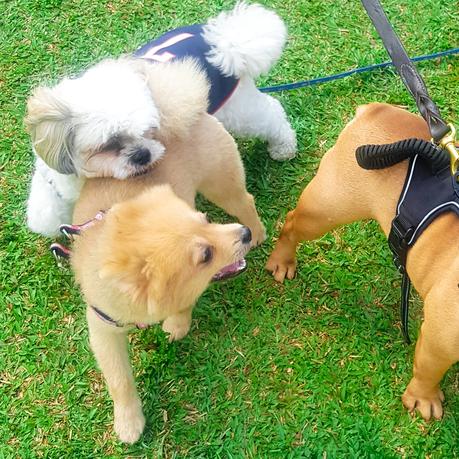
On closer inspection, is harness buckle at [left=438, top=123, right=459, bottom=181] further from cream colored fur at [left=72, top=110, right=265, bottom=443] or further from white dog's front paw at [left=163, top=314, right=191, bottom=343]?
white dog's front paw at [left=163, top=314, right=191, bottom=343]

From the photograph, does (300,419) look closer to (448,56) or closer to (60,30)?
(448,56)

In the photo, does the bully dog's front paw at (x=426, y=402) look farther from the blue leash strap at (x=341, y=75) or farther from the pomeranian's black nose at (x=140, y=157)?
the blue leash strap at (x=341, y=75)

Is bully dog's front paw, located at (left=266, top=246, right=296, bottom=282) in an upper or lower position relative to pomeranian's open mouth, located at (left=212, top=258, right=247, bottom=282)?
lower

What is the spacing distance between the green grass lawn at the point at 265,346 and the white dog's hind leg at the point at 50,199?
253 mm

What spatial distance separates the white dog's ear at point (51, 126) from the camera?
227 cm

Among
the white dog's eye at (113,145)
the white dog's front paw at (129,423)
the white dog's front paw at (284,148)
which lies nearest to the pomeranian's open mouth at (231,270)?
the white dog's eye at (113,145)

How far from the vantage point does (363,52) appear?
3662 millimetres

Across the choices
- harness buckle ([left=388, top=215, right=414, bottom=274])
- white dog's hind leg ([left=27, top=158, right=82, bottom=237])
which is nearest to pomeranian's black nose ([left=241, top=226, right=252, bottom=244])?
harness buckle ([left=388, top=215, right=414, bottom=274])

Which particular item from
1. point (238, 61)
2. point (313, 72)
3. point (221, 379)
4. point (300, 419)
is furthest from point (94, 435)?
point (313, 72)

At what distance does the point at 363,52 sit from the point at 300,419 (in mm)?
2189

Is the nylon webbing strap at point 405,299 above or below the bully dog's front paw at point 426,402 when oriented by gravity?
above

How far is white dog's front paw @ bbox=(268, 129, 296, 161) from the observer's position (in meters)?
3.27

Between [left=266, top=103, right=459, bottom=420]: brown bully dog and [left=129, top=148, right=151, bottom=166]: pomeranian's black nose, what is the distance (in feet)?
2.26

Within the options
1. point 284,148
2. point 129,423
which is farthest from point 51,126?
point 284,148
